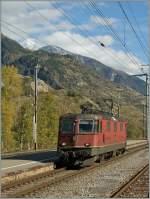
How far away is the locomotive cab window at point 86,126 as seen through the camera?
27.6m

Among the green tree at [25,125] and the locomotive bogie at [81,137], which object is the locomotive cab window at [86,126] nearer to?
the locomotive bogie at [81,137]

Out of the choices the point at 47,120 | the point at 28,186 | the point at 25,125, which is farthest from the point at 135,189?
the point at 47,120

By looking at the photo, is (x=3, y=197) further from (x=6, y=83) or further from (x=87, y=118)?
(x=6, y=83)

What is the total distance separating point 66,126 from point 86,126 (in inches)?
41.6

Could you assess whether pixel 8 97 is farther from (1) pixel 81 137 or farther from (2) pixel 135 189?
(2) pixel 135 189

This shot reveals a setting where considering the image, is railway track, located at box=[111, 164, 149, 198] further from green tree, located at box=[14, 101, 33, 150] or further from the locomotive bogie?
A: green tree, located at box=[14, 101, 33, 150]

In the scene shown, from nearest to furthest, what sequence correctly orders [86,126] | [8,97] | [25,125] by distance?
[86,126]
[8,97]
[25,125]

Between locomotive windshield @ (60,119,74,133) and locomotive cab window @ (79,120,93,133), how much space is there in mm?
496

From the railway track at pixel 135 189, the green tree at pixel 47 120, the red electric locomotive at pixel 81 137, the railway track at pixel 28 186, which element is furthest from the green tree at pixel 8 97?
the railway track at pixel 135 189

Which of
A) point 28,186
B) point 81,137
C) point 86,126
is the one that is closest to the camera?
point 28,186

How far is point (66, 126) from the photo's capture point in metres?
27.7

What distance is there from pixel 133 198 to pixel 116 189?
2.31m

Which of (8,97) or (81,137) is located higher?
(8,97)

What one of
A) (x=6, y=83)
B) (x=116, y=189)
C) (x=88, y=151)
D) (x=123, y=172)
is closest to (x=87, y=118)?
(x=88, y=151)
